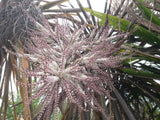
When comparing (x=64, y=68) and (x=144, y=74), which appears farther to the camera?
(x=144, y=74)

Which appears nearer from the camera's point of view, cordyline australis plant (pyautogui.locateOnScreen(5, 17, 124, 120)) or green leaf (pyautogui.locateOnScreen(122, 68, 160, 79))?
cordyline australis plant (pyautogui.locateOnScreen(5, 17, 124, 120))

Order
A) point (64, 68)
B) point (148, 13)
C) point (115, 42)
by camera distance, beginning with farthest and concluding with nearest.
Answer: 1. point (115, 42)
2. point (148, 13)
3. point (64, 68)

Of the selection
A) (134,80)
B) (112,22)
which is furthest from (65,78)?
(134,80)

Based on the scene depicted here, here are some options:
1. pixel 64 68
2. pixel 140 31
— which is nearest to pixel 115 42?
pixel 140 31

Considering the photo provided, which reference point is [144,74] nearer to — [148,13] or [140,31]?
[140,31]

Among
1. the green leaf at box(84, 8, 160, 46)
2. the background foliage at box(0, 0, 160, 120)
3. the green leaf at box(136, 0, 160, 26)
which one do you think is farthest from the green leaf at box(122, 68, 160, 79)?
the green leaf at box(136, 0, 160, 26)

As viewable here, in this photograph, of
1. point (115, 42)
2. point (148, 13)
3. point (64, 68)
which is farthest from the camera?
point (115, 42)

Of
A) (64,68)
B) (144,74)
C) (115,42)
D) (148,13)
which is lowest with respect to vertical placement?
(144,74)

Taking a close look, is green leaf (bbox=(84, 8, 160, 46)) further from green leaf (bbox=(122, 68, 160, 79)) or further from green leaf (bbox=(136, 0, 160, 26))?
green leaf (bbox=(122, 68, 160, 79))

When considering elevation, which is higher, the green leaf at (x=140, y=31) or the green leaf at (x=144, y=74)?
the green leaf at (x=140, y=31)

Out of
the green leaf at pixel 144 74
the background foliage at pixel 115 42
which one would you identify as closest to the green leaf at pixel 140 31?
the background foliage at pixel 115 42

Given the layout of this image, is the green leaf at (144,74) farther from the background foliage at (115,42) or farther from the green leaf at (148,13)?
the green leaf at (148,13)

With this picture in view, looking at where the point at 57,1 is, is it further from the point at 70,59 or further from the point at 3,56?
the point at 70,59

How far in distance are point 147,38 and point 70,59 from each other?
75 cm
